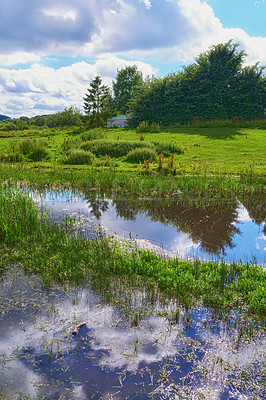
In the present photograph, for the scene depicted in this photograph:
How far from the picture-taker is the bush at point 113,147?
2087 centimetres

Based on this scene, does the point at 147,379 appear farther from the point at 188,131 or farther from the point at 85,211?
the point at 188,131

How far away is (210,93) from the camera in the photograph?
118ft

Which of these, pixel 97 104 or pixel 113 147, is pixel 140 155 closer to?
pixel 113 147

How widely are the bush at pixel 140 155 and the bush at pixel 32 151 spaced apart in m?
6.41

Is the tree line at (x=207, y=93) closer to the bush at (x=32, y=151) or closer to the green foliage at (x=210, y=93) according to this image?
the green foliage at (x=210, y=93)

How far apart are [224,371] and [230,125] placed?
102ft

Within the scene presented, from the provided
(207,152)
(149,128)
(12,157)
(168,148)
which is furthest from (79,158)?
(149,128)

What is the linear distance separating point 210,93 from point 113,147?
65.4 feet

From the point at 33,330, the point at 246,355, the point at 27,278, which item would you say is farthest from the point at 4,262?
the point at 246,355

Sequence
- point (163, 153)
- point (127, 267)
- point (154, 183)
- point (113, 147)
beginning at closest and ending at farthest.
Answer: point (127, 267) < point (154, 183) < point (163, 153) < point (113, 147)

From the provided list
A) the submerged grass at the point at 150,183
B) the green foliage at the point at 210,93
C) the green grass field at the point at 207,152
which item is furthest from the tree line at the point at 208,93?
the submerged grass at the point at 150,183

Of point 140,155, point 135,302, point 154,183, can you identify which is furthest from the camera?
point 140,155

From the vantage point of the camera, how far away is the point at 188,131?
30.1 metres

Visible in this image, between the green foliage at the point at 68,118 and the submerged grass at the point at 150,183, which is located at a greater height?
the green foliage at the point at 68,118
